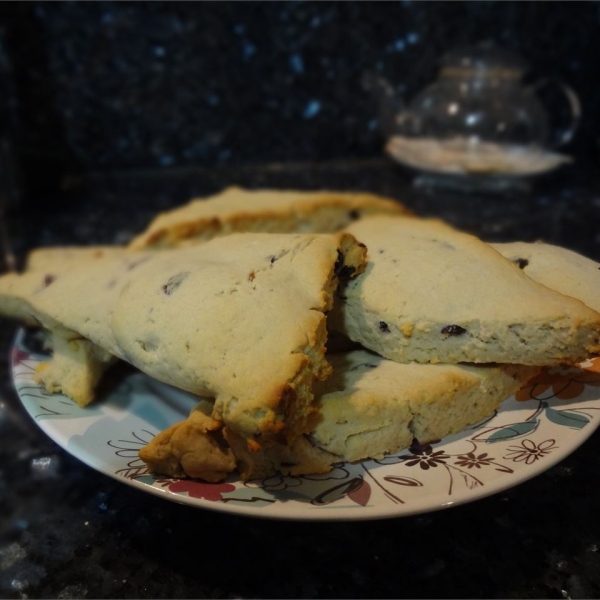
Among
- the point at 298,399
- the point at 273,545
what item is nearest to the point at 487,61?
the point at 298,399

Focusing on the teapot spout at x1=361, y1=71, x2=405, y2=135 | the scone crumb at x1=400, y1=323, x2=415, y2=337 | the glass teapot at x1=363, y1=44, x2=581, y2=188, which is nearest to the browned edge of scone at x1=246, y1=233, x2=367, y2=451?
the scone crumb at x1=400, y1=323, x2=415, y2=337

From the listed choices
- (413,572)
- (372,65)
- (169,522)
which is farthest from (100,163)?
(413,572)

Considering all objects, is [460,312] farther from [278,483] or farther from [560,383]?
[278,483]

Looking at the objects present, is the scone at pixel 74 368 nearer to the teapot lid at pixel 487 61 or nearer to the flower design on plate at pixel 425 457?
the flower design on plate at pixel 425 457

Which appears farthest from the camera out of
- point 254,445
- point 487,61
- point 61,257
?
point 487,61

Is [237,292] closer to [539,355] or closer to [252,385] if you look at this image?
[252,385]
